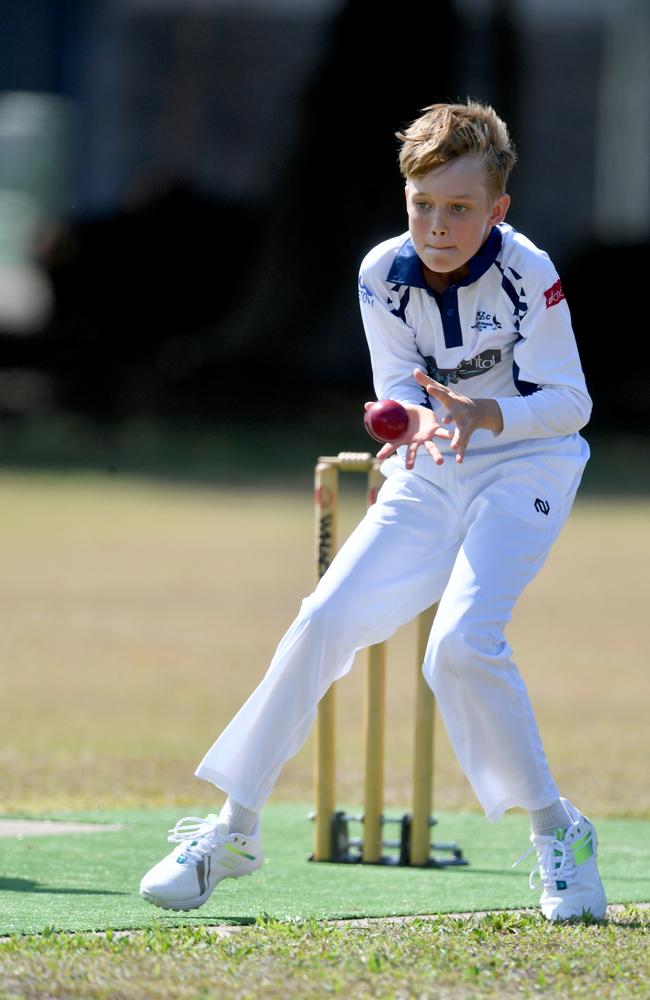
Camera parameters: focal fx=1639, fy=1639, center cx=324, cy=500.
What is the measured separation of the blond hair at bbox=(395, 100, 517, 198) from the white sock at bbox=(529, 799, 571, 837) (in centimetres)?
129

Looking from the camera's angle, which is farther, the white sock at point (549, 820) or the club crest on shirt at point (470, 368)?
the club crest on shirt at point (470, 368)

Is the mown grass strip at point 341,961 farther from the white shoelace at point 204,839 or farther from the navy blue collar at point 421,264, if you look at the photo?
the navy blue collar at point 421,264

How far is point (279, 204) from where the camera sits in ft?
67.0

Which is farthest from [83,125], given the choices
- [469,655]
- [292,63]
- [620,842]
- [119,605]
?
[469,655]

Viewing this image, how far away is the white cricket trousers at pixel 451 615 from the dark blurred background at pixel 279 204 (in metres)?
16.4

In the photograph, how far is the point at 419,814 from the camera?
4383 mm

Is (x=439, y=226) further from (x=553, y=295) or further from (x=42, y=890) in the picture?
(x=42, y=890)

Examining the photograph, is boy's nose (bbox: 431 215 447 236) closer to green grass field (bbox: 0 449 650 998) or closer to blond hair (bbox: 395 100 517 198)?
blond hair (bbox: 395 100 517 198)

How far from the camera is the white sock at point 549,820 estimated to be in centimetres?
336

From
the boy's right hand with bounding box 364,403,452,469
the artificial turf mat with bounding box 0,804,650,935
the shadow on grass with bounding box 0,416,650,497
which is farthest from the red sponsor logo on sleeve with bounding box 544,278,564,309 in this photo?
the shadow on grass with bounding box 0,416,650,497

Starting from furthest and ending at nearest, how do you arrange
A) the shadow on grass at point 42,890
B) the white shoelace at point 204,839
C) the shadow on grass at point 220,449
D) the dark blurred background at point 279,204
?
the dark blurred background at point 279,204 < the shadow on grass at point 220,449 < the shadow on grass at point 42,890 < the white shoelace at point 204,839

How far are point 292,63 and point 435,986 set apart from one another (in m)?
18.6

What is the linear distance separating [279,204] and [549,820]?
17628mm

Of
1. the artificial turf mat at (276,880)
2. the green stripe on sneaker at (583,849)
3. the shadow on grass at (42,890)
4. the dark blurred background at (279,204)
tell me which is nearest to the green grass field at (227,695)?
the green stripe on sneaker at (583,849)
